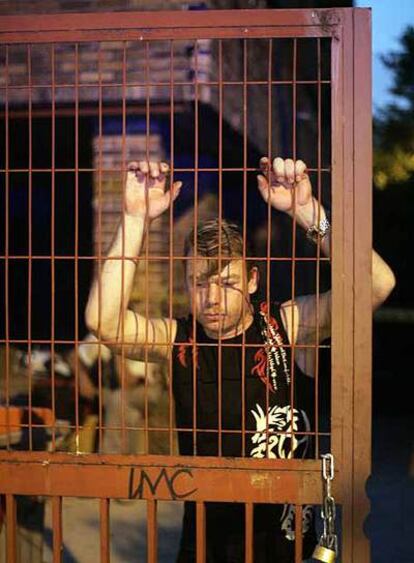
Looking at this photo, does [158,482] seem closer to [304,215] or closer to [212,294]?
[212,294]

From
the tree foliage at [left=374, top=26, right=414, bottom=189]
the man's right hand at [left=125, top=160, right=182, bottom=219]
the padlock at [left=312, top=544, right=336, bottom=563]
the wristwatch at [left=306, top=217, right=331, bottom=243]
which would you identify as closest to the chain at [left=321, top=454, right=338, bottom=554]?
the padlock at [left=312, top=544, right=336, bottom=563]

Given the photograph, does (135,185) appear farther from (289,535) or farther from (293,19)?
(289,535)

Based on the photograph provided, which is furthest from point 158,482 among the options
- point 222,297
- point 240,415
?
point 222,297

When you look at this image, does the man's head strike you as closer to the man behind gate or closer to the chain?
the man behind gate

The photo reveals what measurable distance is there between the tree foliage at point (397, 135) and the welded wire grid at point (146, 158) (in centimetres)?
70

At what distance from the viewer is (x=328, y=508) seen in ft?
8.55

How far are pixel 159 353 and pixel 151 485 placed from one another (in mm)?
517

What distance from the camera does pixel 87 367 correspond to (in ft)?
20.9

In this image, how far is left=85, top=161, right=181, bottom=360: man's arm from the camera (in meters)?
2.82

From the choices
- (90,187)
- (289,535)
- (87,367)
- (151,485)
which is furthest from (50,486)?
(90,187)

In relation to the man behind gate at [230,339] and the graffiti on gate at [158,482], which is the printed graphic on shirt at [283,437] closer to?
the man behind gate at [230,339]

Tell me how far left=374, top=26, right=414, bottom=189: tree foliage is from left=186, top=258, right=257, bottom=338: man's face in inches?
244

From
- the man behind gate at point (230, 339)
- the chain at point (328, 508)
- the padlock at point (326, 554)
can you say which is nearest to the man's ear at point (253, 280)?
the man behind gate at point (230, 339)

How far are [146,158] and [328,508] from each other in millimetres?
1171
